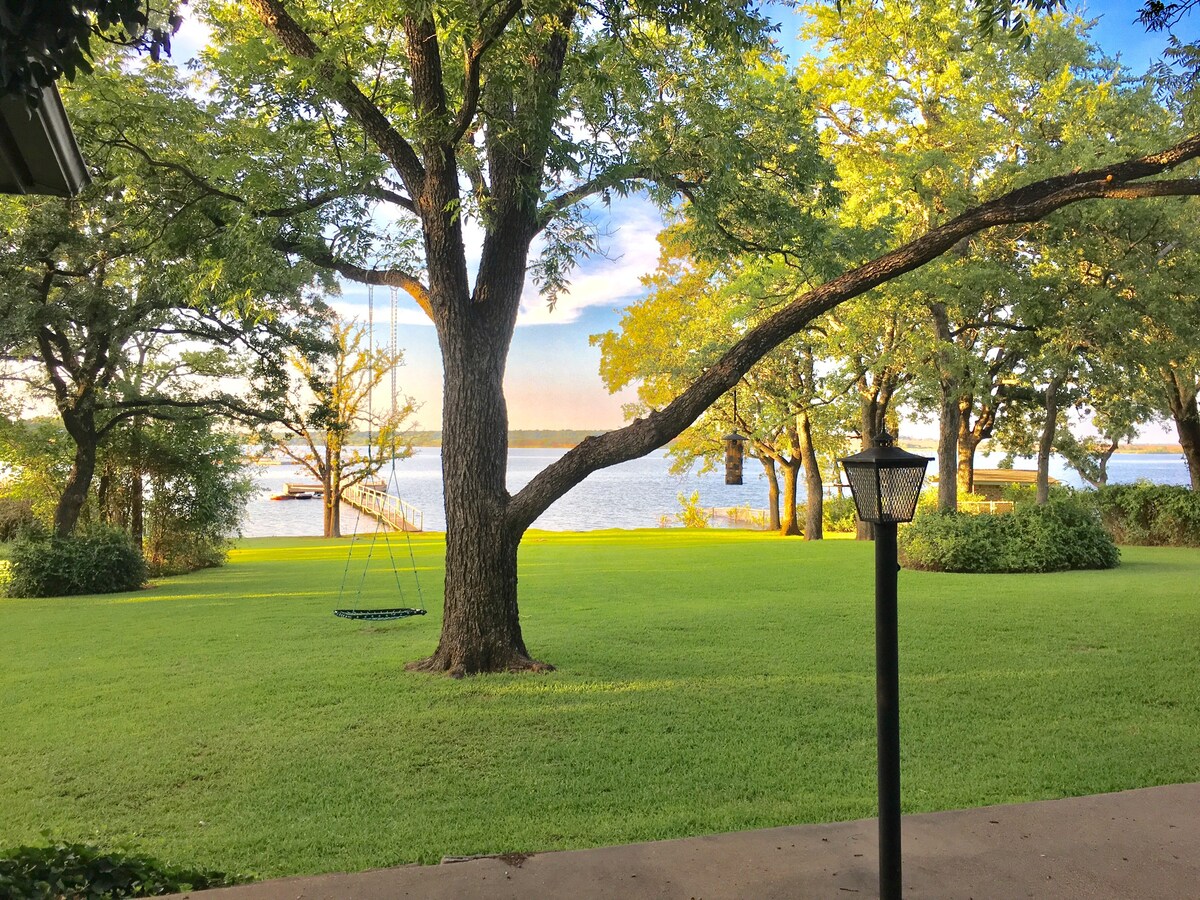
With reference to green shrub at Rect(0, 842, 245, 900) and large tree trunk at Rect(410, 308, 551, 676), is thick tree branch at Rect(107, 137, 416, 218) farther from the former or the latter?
green shrub at Rect(0, 842, 245, 900)

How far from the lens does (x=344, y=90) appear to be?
23.4ft

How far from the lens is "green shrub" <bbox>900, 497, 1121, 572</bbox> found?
14.5m

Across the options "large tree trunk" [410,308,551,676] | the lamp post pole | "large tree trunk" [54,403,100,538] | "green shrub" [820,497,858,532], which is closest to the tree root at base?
"large tree trunk" [410,308,551,676]

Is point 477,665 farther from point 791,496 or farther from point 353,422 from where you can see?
point 353,422

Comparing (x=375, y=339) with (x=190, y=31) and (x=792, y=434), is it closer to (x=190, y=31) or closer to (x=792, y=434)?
(x=792, y=434)

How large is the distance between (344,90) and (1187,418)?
2103cm

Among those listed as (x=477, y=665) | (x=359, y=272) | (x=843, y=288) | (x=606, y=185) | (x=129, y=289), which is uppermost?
(x=129, y=289)

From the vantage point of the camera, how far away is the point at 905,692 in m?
6.60

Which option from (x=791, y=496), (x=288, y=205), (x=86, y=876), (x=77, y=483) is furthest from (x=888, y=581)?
(x=791, y=496)

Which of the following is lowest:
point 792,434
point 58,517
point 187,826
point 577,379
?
Answer: point 187,826

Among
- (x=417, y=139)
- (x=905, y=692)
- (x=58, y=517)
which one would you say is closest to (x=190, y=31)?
(x=417, y=139)

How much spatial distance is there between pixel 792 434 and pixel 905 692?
20.1m

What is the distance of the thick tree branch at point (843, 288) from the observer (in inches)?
219

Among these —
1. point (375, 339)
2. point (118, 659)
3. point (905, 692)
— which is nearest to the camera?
point (905, 692)
